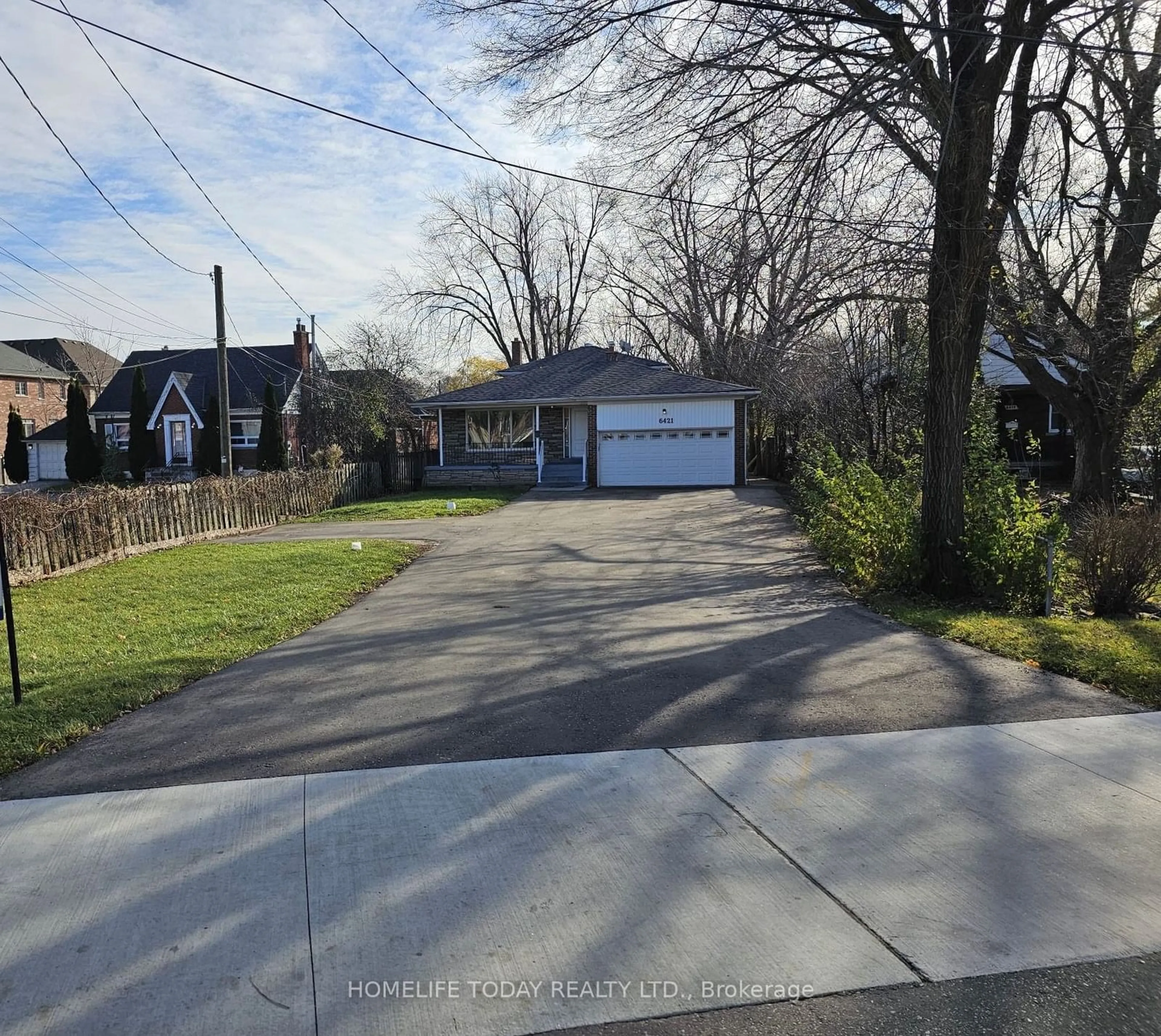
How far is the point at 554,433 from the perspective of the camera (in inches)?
1192

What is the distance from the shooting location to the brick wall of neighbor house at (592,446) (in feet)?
92.8

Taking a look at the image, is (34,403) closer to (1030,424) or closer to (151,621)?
(151,621)

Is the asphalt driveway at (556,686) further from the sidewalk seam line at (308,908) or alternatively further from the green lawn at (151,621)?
the sidewalk seam line at (308,908)

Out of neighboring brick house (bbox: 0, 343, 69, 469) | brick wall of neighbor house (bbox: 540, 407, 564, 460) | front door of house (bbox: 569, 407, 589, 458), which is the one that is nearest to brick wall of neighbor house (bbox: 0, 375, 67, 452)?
neighboring brick house (bbox: 0, 343, 69, 469)

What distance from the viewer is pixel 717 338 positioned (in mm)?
33500

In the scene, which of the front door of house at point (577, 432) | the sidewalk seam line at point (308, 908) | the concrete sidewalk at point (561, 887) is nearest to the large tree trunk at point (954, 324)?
the concrete sidewalk at point (561, 887)

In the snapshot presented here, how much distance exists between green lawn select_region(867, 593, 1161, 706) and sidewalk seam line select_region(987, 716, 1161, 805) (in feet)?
3.29

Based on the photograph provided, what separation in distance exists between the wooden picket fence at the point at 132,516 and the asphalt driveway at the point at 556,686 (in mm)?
3955

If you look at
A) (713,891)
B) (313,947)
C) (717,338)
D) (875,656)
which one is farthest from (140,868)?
(717,338)

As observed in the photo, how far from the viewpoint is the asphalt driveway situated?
16.5 ft

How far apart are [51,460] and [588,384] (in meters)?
33.8

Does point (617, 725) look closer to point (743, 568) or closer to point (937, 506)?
point (937, 506)

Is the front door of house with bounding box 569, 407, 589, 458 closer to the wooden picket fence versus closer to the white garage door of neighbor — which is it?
the wooden picket fence

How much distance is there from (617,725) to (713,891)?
6.65 ft
